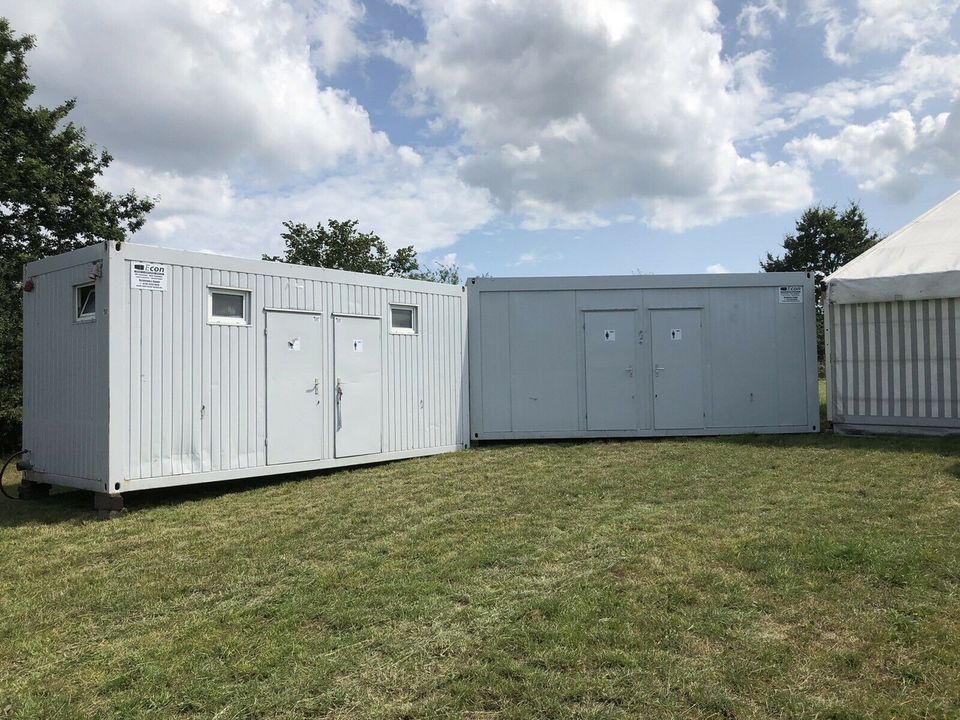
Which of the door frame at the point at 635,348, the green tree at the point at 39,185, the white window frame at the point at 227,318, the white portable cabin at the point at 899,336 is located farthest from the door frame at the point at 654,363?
the green tree at the point at 39,185

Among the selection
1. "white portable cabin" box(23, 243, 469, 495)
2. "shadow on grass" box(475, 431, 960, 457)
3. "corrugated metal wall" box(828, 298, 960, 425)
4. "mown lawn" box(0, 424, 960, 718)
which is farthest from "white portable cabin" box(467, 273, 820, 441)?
"mown lawn" box(0, 424, 960, 718)

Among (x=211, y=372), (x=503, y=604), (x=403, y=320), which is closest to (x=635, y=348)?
(x=403, y=320)

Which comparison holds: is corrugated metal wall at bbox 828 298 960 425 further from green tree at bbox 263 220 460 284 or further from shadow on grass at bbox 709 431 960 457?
green tree at bbox 263 220 460 284

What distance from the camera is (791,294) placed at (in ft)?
35.4

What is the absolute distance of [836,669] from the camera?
291 centimetres

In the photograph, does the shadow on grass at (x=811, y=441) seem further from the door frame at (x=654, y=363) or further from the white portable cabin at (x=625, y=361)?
the door frame at (x=654, y=363)

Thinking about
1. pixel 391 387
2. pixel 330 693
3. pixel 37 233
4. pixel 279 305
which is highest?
pixel 37 233

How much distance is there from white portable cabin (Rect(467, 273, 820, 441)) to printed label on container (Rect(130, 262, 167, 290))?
481 cm

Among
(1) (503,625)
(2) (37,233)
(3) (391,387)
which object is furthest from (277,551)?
(2) (37,233)

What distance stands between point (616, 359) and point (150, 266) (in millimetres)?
6796

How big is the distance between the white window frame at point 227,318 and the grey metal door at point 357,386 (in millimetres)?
1176

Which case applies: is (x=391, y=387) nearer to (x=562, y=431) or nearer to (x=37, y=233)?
(x=562, y=431)

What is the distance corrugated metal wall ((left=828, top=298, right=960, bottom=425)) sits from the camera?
31.2 feet

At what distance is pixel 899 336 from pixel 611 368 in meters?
4.24
